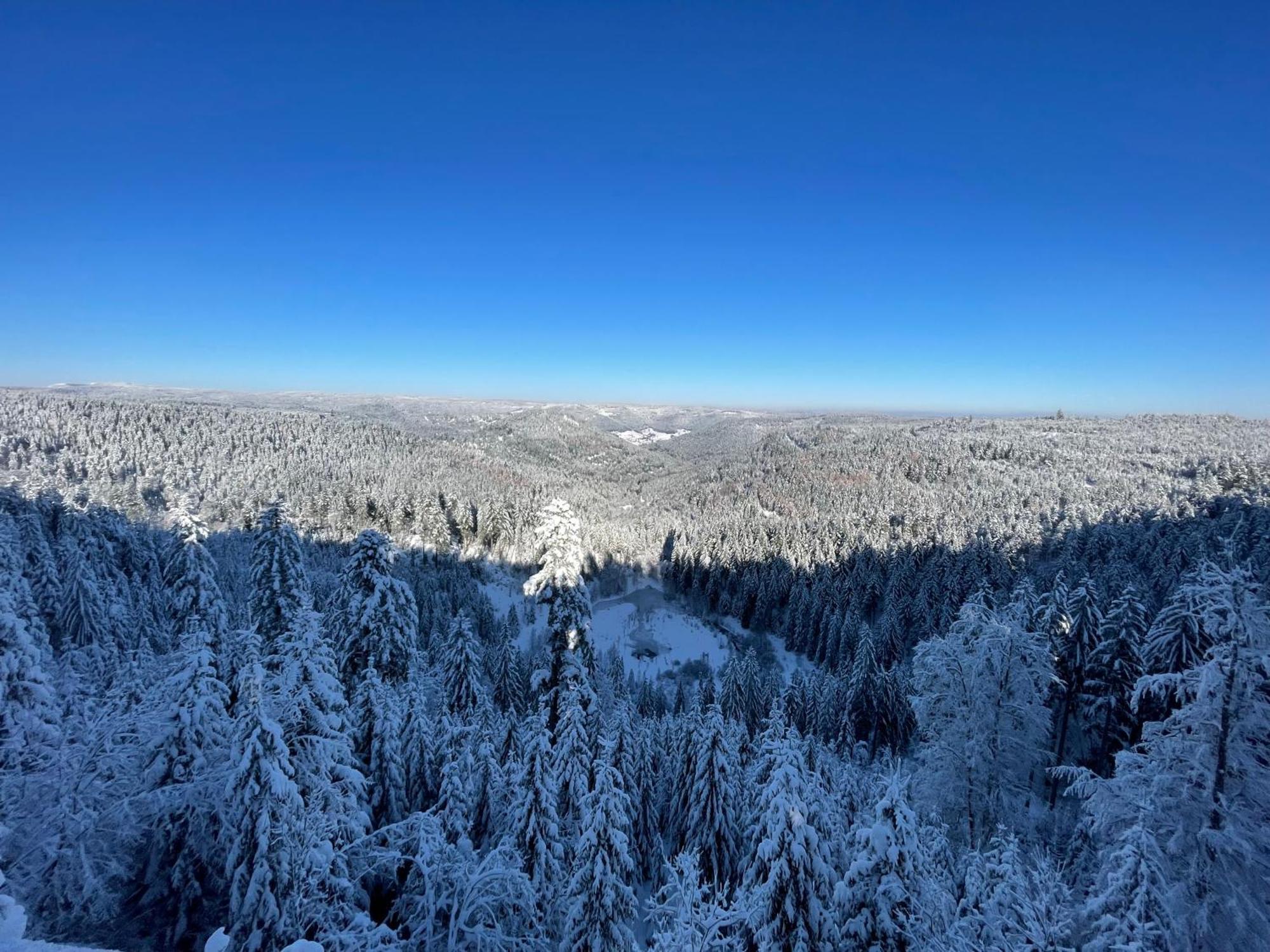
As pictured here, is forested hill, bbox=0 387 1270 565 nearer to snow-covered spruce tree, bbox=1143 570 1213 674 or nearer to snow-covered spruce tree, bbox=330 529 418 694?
snow-covered spruce tree, bbox=330 529 418 694

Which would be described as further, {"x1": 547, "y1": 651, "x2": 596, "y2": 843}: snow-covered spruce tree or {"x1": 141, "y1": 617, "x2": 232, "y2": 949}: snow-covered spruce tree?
{"x1": 547, "y1": 651, "x2": 596, "y2": 843}: snow-covered spruce tree

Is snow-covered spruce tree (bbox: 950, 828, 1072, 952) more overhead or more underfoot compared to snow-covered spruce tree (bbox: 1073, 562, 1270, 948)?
more underfoot

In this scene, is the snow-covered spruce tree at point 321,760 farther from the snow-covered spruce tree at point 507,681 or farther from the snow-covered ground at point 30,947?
the snow-covered spruce tree at point 507,681

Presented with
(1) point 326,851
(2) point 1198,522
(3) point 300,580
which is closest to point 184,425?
(3) point 300,580

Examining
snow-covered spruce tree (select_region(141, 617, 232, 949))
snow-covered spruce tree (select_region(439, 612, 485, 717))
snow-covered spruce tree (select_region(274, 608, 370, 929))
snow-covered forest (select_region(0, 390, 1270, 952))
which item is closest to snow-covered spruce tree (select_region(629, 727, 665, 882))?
snow-covered forest (select_region(0, 390, 1270, 952))

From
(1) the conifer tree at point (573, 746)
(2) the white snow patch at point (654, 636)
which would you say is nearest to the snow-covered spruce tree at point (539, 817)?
(1) the conifer tree at point (573, 746)

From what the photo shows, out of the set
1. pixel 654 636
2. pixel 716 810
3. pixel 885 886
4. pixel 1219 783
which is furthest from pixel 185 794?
pixel 654 636

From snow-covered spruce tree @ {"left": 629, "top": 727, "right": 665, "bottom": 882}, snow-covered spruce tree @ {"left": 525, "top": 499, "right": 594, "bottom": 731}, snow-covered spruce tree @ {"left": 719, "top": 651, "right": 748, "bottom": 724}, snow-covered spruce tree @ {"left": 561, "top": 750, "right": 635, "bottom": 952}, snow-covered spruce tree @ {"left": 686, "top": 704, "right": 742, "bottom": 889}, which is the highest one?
snow-covered spruce tree @ {"left": 525, "top": 499, "right": 594, "bottom": 731}

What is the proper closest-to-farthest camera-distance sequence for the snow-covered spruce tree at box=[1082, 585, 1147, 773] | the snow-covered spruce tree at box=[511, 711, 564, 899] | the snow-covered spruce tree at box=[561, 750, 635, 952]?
1. the snow-covered spruce tree at box=[561, 750, 635, 952]
2. the snow-covered spruce tree at box=[511, 711, 564, 899]
3. the snow-covered spruce tree at box=[1082, 585, 1147, 773]
